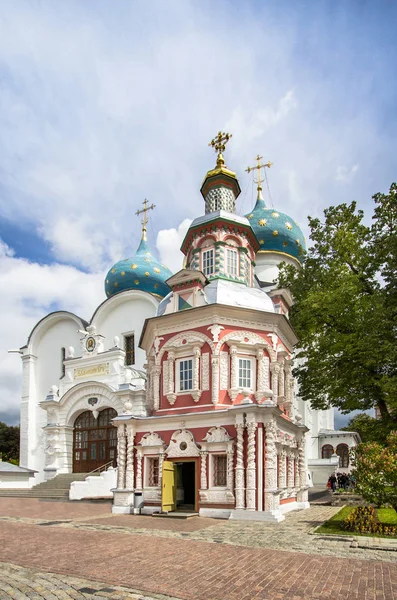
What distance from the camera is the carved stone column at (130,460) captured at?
53.1 feet

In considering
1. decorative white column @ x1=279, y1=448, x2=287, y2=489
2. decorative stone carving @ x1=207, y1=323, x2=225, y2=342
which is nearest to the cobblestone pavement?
decorative stone carving @ x1=207, y1=323, x2=225, y2=342

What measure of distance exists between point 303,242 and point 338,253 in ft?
46.0

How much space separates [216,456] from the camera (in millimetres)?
15273

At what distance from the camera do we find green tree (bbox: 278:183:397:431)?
55.7 ft

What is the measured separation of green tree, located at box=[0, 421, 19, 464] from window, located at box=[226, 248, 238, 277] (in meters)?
36.9

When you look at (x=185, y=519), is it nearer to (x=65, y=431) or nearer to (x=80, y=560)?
(x=80, y=560)

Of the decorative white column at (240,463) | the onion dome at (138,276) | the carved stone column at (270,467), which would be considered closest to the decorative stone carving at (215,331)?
the decorative white column at (240,463)

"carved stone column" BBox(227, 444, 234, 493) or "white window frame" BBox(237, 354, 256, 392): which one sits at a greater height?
"white window frame" BBox(237, 354, 256, 392)

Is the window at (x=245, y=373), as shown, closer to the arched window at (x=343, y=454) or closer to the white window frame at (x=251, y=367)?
the white window frame at (x=251, y=367)

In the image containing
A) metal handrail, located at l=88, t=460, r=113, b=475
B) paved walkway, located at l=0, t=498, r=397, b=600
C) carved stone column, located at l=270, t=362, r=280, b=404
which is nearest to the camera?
paved walkway, located at l=0, t=498, r=397, b=600

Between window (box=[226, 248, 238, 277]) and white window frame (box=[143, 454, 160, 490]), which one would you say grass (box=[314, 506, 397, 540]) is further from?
window (box=[226, 248, 238, 277])

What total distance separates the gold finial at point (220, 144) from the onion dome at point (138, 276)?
9.38 metres

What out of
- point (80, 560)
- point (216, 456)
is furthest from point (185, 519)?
point (80, 560)

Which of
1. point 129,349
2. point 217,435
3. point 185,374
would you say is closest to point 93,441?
point 129,349
